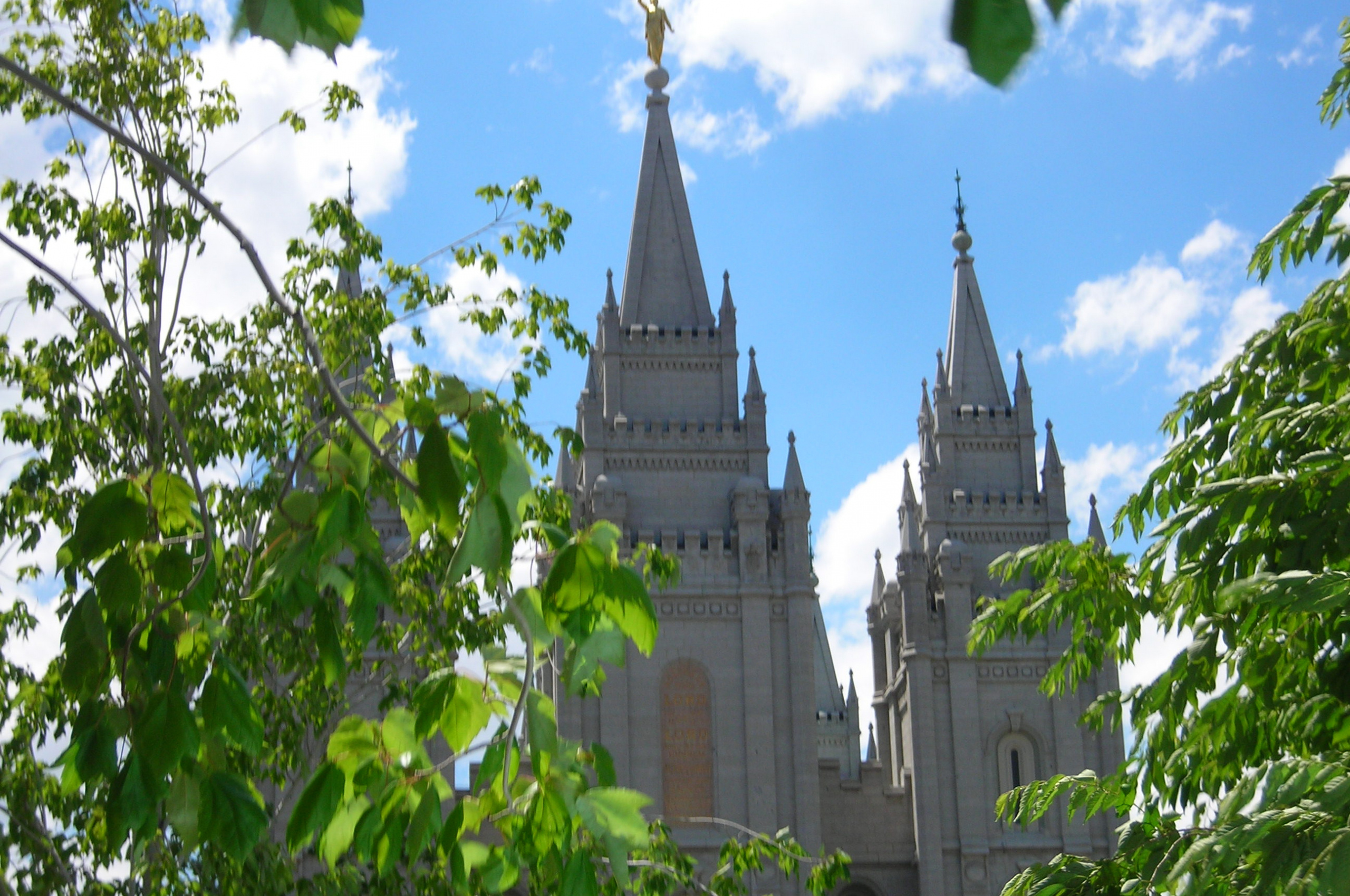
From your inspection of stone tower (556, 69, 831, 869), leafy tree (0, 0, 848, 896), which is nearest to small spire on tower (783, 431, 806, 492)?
stone tower (556, 69, 831, 869)

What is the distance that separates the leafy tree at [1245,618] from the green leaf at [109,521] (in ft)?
10.9

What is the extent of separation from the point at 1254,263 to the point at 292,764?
6863 millimetres

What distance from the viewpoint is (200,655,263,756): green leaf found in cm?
378

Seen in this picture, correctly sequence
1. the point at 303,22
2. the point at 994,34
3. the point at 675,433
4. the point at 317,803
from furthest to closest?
1. the point at 675,433
2. the point at 317,803
3. the point at 303,22
4. the point at 994,34

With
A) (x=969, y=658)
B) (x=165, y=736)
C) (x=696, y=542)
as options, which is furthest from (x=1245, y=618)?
(x=696, y=542)

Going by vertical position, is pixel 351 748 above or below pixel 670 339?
below

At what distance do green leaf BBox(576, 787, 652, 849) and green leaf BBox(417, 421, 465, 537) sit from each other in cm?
97

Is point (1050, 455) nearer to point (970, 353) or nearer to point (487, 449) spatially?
point (970, 353)

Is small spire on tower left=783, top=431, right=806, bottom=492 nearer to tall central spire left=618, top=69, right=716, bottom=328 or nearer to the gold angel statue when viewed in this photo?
tall central spire left=618, top=69, right=716, bottom=328

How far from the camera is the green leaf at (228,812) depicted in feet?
13.0

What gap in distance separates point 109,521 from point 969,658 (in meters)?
31.1

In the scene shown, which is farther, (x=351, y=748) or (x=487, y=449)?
(x=351, y=748)

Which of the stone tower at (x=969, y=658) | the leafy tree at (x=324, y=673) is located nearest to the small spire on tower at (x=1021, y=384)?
the stone tower at (x=969, y=658)

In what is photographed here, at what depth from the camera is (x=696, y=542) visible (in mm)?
35094
